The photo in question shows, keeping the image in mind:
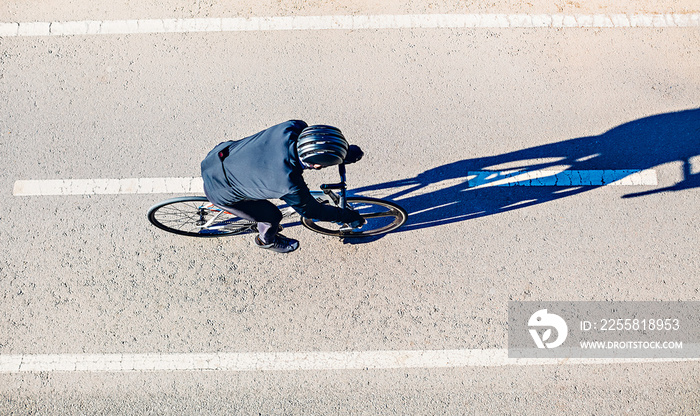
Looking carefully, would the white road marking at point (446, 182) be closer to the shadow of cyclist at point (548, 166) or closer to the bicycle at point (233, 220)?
the shadow of cyclist at point (548, 166)

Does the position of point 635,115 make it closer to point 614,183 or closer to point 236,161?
point 614,183

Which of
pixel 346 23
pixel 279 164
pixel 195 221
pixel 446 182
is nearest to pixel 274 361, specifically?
pixel 195 221

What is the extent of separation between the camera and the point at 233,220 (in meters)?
4.87

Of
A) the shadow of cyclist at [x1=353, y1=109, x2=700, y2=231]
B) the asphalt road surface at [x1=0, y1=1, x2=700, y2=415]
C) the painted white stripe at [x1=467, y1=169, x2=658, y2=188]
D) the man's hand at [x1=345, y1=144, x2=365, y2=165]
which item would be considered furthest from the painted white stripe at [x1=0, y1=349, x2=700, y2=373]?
the man's hand at [x1=345, y1=144, x2=365, y2=165]

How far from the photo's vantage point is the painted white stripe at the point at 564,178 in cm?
515

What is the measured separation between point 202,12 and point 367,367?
186 inches

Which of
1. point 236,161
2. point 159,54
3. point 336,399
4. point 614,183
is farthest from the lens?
point 159,54

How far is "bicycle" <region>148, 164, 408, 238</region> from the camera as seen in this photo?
15.1ft

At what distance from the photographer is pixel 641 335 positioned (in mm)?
4738

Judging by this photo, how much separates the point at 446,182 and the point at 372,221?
983mm

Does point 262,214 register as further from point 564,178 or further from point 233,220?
point 564,178

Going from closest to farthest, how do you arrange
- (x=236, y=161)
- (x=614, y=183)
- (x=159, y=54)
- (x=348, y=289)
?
(x=236, y=161)
(x=348, y=289)
(x=614, y=183)
(x=159, y=54)

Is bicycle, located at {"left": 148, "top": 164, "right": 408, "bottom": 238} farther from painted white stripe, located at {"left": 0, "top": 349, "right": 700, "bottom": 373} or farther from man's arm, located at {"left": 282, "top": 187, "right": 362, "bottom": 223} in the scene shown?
painted white stripe, located at {"left": 0, "top": 349, "right": 700, "bottom": 373}

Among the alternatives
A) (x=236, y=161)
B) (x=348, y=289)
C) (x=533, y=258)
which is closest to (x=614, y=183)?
(x=533, y=258)
